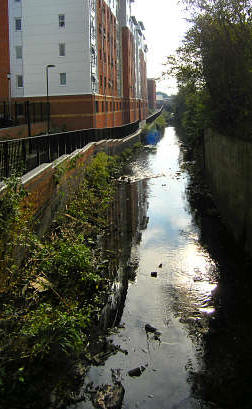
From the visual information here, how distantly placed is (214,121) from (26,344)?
11.8m

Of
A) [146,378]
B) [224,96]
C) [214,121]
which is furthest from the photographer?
[214,121]

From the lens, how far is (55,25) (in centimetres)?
3991

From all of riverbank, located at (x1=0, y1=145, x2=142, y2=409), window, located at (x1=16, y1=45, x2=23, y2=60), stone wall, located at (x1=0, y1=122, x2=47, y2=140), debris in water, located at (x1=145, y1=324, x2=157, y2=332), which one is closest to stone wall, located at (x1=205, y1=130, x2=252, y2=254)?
riverbank, located at (x1=0, y1=145, x2=142, y2=409)

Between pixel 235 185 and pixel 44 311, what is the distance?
24.1 ft

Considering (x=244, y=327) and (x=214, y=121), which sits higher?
(x=214, y=121)

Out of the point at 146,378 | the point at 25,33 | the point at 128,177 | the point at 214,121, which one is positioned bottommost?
the point at 146,378

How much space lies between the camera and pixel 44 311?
710 cm

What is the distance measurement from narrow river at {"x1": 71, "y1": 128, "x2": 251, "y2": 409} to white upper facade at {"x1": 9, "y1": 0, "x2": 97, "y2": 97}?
91.2 ft

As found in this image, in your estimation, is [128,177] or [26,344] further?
[128,177]

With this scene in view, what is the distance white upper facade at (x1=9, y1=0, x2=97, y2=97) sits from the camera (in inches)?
1563

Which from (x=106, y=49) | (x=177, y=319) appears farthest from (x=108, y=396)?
(x=106, y=49)

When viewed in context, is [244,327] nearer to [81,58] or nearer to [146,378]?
[146,378]

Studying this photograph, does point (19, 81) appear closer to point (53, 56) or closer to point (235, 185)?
point (53, 56)

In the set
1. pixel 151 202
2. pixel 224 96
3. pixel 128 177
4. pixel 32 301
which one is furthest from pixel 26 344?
pixel 128 177
